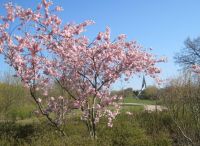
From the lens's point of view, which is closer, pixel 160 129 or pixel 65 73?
pixel 65 73

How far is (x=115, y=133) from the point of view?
1201 centimetres

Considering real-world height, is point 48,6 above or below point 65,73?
above

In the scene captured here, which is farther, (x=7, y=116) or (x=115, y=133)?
(x=7, y=116)

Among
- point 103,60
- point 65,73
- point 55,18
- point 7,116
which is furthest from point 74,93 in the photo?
point 7,116

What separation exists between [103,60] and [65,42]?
129 cm

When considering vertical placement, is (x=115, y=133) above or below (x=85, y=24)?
below

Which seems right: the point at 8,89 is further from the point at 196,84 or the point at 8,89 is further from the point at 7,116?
the point at 196,84

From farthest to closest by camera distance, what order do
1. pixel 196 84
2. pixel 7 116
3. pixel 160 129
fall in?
pixel 7 116 < pixel 160 129 < pixel 196 84

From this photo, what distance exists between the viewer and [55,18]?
11977 mm

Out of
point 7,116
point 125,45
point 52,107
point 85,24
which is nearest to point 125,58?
point 125,45

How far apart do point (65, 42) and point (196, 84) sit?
4.34 meters

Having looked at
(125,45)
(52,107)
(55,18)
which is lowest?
(52,107)

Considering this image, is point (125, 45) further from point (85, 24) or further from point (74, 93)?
point (74, 93)

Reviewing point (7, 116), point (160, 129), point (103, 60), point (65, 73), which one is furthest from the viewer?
point (7, 116)
